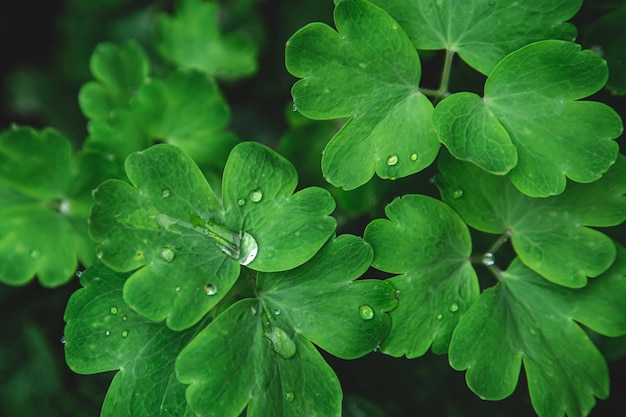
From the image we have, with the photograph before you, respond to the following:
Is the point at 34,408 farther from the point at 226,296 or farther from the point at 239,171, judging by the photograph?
the point at 239,171

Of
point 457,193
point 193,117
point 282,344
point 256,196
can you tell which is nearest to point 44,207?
point 193,117

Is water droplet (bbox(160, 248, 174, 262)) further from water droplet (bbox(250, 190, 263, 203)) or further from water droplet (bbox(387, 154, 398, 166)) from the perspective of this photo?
water droplet (bbox(387, 154, 398, 166))

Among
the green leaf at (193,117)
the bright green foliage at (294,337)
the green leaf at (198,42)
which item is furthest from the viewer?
the green leaf at (198,42)

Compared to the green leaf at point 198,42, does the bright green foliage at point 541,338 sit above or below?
below

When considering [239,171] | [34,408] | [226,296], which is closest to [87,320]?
[226,296]

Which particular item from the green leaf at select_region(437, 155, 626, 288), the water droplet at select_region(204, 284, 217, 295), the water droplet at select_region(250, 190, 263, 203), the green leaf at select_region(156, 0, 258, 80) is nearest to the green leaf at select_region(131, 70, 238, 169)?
the green leaf at select_region(156, 0, 258, 80)

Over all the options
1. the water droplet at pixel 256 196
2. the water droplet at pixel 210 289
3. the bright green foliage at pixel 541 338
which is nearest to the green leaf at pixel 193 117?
the water droplet at pixel 256 196

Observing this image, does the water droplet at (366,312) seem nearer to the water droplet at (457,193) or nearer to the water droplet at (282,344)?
the water droplet at (282,344)
